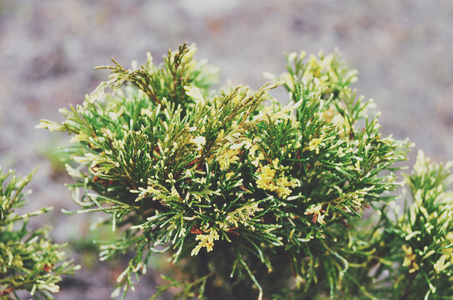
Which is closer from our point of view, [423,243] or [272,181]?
[272,181]

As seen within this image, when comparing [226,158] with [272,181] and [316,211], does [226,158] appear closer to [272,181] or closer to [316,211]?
[272,181]

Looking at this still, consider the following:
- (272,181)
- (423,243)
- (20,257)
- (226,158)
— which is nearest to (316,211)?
→ (272,181)

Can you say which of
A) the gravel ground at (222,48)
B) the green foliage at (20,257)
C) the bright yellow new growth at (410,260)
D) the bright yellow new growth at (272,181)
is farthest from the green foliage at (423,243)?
the gravel ground at (222,48)

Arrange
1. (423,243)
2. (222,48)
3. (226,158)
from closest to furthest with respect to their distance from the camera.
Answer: (226,158) → (423,243) → (222,48)

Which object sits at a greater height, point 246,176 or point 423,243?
point 246,176

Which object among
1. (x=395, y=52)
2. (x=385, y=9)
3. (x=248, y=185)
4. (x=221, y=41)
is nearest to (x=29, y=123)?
(x=221, y=41)

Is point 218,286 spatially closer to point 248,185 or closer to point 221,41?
point 248,185

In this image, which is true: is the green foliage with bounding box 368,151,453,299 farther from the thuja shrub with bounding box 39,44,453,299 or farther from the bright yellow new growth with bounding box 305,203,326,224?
the bright yellow new growth with bounding box 305,203,326,224
